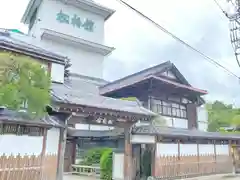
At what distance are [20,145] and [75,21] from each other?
Result: 18.5 m

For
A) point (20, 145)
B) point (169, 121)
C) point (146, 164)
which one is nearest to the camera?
point (20, 145)

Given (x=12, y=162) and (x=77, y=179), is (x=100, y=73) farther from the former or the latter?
(x=12, y=162)

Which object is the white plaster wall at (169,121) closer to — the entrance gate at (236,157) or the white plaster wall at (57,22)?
the entrance gate at (236,157)

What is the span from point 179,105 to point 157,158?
8569mm

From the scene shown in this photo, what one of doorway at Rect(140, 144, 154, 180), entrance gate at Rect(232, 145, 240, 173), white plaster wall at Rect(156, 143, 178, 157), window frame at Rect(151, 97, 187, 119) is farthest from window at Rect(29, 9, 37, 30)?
entrance gate at Rect(232, 145, 240, 173)

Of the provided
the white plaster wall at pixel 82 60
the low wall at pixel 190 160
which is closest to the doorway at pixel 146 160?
the low wall at pixel 190 160

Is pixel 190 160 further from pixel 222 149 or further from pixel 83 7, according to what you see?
pixel 83 7

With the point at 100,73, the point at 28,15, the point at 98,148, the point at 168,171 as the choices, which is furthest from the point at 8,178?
the point at 28,15

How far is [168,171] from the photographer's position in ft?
49.1

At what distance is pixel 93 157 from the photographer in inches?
737

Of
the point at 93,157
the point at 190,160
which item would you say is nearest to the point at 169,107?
the point at 190,160

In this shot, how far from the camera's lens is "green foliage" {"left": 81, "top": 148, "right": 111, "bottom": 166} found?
18547 millimetres

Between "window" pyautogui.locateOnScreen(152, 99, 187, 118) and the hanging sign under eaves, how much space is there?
430 inches

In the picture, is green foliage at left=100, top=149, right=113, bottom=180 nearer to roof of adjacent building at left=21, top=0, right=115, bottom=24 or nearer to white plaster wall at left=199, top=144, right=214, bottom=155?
white plaster wall at left=199, top=144, right=214, bottom=155
